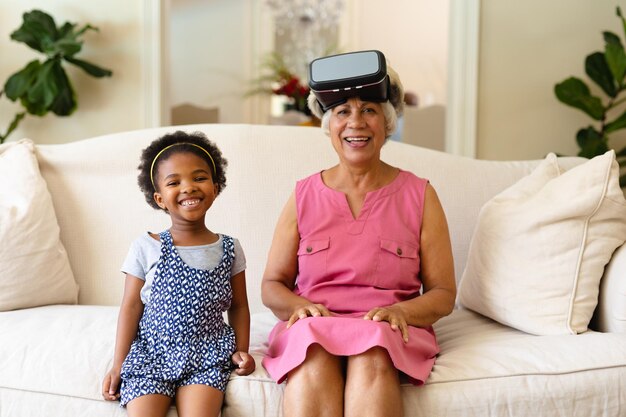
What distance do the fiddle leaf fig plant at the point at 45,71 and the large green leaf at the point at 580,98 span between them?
249 centimetres

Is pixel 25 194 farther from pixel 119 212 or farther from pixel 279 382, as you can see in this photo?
pixel 279 382

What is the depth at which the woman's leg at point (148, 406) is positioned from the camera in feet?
5.30

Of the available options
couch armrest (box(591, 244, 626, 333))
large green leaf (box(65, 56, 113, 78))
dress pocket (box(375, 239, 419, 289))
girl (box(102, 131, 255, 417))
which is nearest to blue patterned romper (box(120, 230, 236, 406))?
girl (box(102, 131, 255, 417))

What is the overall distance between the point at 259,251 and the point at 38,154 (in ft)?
2.74

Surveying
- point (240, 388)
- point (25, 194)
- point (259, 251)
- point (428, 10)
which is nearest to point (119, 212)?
point (25, 194)

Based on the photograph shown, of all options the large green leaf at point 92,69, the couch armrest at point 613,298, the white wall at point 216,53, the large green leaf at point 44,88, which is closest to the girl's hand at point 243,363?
the couch armrest at point 613,298

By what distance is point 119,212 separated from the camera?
2.54 m

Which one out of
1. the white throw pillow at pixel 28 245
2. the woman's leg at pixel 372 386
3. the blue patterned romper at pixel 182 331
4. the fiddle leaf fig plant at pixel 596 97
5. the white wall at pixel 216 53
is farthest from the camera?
the white wall at pixel 216 53

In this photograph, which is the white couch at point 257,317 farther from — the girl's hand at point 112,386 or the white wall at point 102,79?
the white wall at point 102,79

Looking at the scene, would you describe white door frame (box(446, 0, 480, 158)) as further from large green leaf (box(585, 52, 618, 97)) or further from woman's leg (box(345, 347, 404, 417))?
woman's leg (box(345, 347, 404, 417))

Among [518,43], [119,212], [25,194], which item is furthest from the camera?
[518,43]

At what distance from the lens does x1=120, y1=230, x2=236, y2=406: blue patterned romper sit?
1.70 metres

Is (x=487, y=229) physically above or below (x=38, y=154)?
below

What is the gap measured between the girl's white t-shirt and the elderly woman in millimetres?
227
